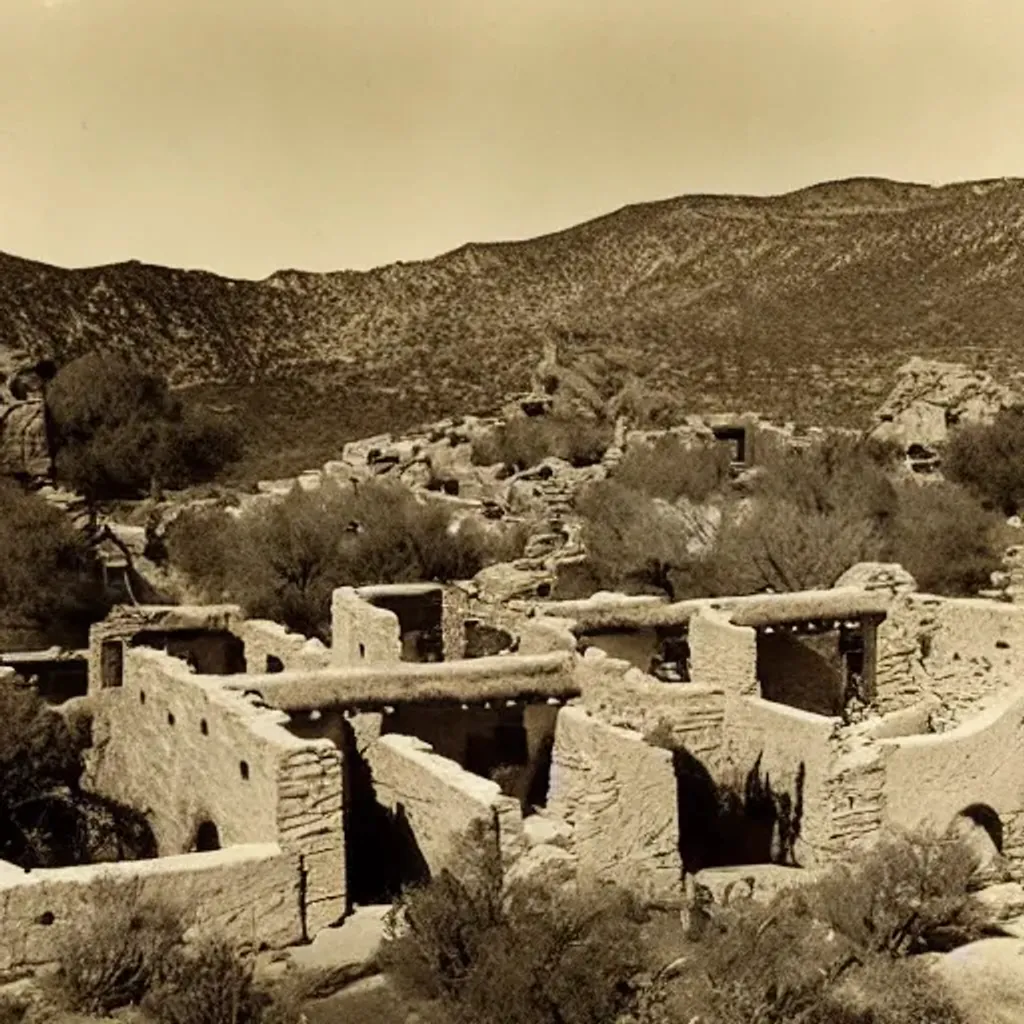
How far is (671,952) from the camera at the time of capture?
31.3ft

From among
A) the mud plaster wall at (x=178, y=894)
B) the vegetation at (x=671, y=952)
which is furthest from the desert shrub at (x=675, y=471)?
the mud plaster wall at (x=178, y=894)

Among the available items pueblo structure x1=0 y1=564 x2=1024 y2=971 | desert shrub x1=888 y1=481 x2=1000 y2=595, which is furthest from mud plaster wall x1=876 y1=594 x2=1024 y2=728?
desert shrub x1=888 y1=481 x2=1000 y2=595

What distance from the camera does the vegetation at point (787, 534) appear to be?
1980 cm

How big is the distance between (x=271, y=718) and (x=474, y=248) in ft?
139

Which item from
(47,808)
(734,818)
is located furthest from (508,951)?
(47,808)

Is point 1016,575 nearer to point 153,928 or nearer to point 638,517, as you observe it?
point 638,517

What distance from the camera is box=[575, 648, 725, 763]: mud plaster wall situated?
12867 millimetres

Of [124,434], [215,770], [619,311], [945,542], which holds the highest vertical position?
[619,311]

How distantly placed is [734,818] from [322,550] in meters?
10.0

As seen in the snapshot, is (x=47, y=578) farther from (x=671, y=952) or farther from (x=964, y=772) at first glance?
(x=671, y=952)

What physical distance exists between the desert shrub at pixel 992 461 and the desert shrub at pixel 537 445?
674 centimetres

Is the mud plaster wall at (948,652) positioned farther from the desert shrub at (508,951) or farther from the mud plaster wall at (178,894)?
the mud plaster wall at (178,894)

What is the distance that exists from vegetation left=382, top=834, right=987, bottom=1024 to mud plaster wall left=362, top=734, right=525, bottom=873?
262mm

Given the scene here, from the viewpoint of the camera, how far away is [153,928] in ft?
29.4
